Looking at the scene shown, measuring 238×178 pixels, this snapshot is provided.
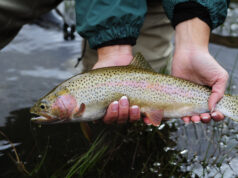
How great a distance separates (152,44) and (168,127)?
83 centimetres

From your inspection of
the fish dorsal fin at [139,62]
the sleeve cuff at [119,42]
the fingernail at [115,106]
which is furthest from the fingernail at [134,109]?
the sleeve cuff at [119,42]

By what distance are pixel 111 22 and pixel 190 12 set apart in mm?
601

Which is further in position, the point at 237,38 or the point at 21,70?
the point at 237,38

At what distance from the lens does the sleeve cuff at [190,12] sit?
7.88 feet

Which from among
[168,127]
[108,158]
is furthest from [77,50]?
[108,158]

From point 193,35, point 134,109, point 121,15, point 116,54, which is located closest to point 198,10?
point 193,35

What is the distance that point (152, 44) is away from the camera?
10.6 feet

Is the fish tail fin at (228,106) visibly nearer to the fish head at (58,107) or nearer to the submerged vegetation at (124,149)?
the submerged vegetation at (124,149)

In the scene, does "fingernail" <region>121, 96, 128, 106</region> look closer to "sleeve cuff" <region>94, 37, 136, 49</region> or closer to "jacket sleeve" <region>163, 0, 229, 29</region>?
"sleeve cuff" <region>94, 37, 136, 49</region>

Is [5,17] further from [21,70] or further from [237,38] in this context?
[237,38]

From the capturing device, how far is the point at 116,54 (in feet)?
7.65

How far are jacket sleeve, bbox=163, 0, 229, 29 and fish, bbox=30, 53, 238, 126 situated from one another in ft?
1.73

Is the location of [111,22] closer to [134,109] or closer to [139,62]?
[139,62]

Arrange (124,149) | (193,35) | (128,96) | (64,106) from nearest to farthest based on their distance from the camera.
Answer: (64,106)
(128,96)
(193,35)
(124,149)
